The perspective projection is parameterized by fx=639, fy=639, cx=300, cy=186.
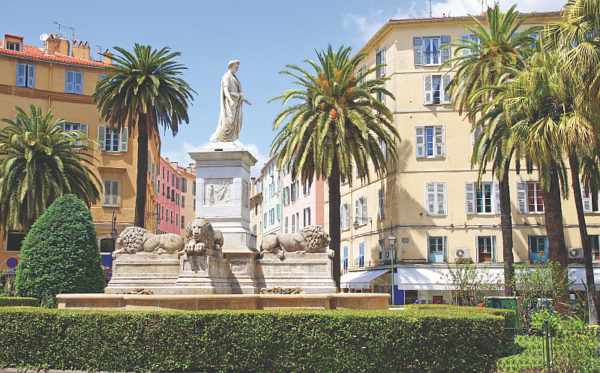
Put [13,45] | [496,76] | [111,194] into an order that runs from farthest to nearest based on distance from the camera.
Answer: [13,45], [111,194], [496,76]

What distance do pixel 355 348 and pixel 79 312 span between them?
487 centimetres

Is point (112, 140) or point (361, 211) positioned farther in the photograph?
point (361, 211)

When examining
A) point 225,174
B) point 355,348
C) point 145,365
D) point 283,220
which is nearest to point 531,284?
point 225,174

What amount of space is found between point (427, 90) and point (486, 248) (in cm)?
1130

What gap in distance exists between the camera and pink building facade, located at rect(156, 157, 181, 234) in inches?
3233

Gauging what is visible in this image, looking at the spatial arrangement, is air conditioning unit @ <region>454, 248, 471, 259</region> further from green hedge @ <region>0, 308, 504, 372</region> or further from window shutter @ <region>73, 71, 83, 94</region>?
green hedge @ <region>0, 308, 504, 372</region>

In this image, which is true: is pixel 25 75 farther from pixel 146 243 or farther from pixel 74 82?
pixel 146 243

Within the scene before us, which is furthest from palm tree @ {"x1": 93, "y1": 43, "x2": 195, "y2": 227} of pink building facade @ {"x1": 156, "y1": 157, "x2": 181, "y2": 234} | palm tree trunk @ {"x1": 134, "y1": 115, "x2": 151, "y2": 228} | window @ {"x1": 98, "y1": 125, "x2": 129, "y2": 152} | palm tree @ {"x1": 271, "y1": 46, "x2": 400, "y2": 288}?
pink building facade @ {"x1": 156, "y1": 157, "x2": 181, "y2": 234}

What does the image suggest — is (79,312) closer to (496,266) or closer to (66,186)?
(66,186)

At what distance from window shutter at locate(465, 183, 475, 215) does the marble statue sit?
27402 mm

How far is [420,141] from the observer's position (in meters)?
43.1

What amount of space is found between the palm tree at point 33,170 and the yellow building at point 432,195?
20.0 m

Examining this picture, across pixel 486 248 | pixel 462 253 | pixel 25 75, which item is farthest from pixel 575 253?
pixel 25 75

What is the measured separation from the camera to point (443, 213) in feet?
138
